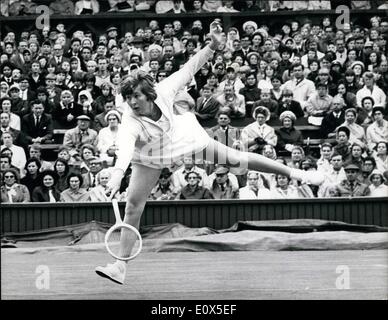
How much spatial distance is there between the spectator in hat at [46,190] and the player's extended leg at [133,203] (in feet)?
8.06

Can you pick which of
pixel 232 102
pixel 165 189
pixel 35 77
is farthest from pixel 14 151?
pixel 232 102

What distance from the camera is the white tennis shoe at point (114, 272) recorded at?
673 centimetres

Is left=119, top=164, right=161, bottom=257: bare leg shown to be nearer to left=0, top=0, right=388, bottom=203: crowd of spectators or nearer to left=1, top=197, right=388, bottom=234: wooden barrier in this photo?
left=0, top=0, right=388, bottom=203: crowd of spectators

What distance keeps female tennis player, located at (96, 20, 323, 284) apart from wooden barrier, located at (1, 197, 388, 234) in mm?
2106

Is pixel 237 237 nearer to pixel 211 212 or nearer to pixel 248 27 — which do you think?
pixel 211 212

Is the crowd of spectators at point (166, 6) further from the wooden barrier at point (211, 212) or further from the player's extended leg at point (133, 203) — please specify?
the player's extended leg at point (133, 203)

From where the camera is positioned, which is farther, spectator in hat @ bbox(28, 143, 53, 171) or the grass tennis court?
spectator in hat @ bbox(28, 143, 53, 171)

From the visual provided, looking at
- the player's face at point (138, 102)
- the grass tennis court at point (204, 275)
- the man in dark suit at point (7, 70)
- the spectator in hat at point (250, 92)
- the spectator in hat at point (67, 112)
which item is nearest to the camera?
the player's face at point (138, 102)

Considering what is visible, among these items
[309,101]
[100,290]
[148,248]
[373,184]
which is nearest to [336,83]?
[309,101]

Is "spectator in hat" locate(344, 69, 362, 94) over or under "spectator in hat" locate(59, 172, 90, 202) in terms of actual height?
over

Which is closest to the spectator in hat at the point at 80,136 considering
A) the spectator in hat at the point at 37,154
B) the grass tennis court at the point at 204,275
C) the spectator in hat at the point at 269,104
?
the spectator in hat at the point at 37,154

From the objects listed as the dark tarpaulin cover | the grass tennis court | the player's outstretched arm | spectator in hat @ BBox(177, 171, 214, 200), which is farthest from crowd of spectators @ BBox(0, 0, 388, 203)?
the player's outstretched arm

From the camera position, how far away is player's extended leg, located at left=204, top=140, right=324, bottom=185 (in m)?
6.43

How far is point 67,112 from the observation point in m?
9.43
